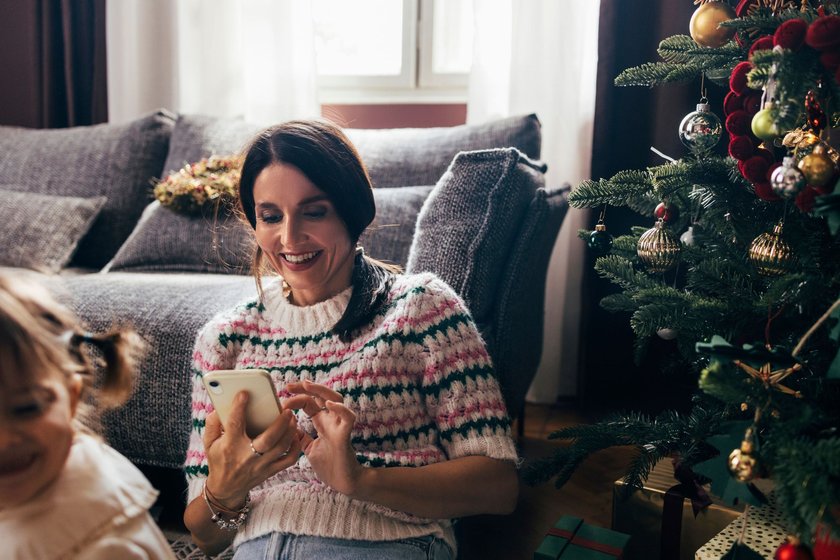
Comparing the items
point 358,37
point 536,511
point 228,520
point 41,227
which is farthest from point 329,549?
Result: point 358,37

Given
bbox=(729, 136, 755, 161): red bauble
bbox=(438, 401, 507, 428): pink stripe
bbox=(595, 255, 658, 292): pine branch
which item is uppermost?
bbox=(729, 136, 755, 161): red bauble

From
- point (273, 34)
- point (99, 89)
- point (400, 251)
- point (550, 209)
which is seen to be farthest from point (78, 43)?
point (550, 209)

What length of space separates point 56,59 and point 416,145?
1996mm

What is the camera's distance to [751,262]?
1036 millimetres

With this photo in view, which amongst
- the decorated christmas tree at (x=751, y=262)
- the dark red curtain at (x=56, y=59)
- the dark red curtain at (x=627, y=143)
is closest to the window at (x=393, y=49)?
the dark red curtain at (x=627, y=143)

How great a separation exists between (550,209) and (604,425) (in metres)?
0.60

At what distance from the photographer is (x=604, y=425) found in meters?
1.24

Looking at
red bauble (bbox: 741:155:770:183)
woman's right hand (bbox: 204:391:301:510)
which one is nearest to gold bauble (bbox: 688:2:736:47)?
red bauble (bbox: 741:155:770:183)

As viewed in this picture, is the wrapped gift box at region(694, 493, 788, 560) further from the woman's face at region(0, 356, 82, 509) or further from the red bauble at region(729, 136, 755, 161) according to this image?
the woman's face at region(0, 356, 82, 509)

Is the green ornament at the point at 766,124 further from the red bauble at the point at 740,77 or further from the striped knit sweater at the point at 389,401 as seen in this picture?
the striped knit sweater at the point at 389,401

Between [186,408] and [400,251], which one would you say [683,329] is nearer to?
[400,251]

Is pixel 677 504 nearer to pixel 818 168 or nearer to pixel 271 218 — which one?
pixel 818 168

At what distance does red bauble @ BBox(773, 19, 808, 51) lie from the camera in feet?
2.74

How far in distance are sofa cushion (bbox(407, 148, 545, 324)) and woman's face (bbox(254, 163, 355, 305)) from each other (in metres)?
0.42
